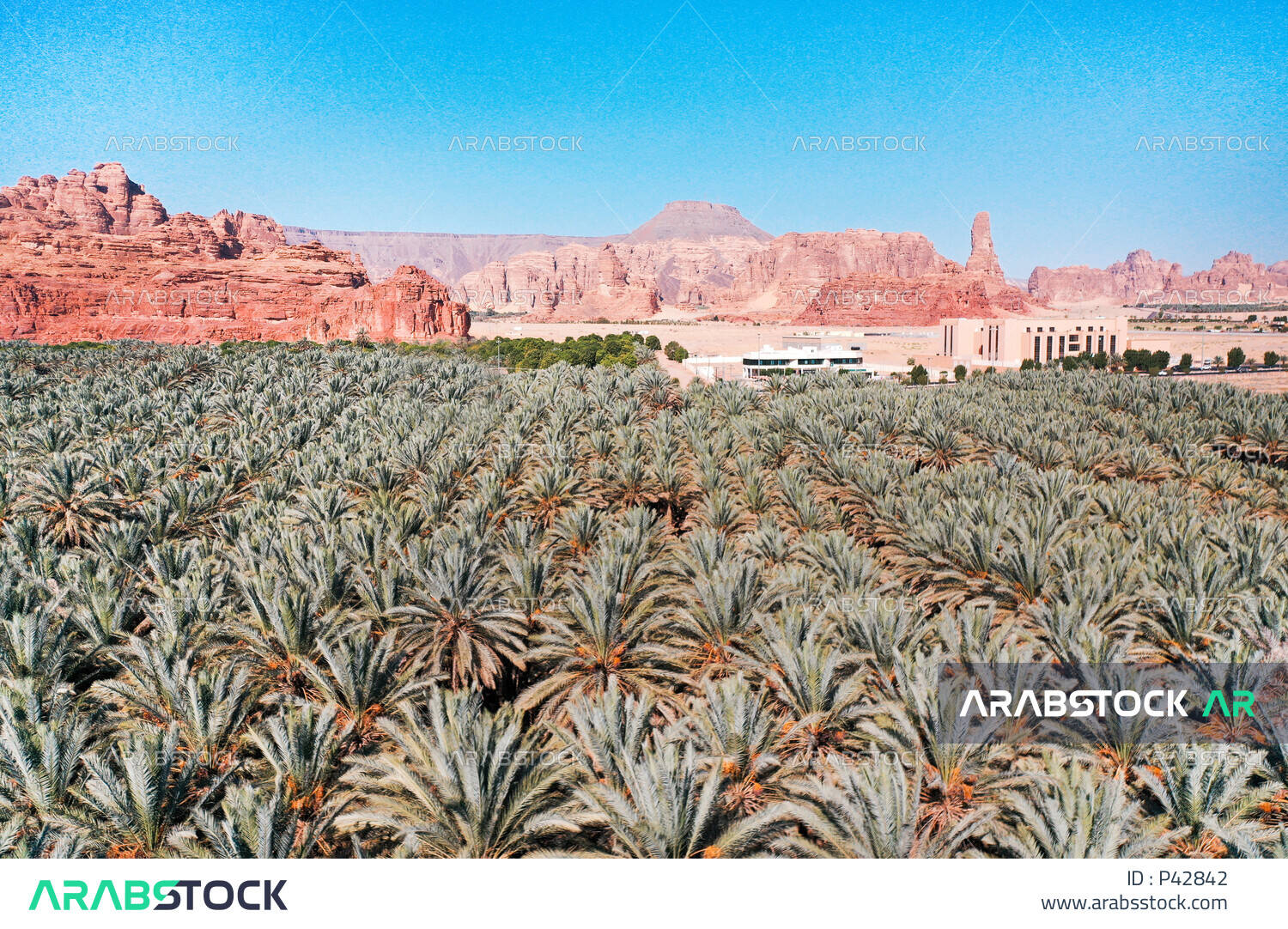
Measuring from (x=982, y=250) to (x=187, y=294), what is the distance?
174 meters

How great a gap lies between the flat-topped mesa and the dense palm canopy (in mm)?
186996

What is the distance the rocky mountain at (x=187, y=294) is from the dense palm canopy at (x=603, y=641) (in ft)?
215

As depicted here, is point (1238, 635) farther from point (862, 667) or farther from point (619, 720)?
point (619, 720)

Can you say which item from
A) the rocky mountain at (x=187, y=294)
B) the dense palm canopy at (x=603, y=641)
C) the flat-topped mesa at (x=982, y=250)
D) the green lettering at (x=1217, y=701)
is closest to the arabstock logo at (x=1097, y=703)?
the green lettering at (x=1217, y=701)

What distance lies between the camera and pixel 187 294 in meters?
87.5

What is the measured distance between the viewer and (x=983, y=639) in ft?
31.1

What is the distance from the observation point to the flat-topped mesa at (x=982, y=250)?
620ft
